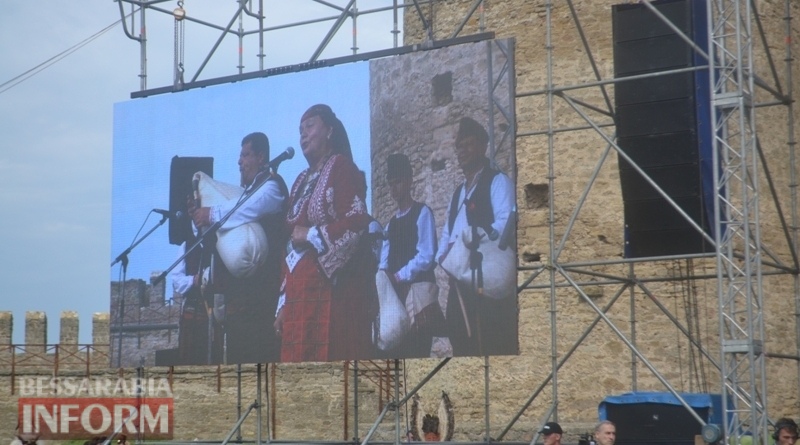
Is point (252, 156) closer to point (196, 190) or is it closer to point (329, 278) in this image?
point (196, 190)

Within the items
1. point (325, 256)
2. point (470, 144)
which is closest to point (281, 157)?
point (325, 256)

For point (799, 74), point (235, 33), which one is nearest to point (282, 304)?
point (235, 33)

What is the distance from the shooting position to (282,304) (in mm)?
11484

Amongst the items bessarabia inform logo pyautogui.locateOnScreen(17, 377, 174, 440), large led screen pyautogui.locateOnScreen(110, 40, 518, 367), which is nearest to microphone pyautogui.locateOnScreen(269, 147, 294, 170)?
large led screen pyautogui.locateOnScreen(110, 40, 518, 367)

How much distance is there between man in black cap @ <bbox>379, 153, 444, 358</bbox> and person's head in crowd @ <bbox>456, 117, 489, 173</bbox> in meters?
0.51

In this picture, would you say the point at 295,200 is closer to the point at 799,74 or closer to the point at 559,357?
the point at 559,357

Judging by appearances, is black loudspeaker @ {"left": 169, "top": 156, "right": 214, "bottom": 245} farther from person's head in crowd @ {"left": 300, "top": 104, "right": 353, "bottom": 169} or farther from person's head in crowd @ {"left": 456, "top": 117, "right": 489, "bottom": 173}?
person's head in crowd @ {"left": 456, "top": 117, "right": 489, "bottom": 173}

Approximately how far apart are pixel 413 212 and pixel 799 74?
530 cm

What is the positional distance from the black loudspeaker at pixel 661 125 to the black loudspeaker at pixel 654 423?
53.6 inches

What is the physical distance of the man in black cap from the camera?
10.7m

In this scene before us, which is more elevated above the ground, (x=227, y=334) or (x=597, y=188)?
(x=597, y=188)

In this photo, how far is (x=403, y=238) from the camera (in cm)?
1096

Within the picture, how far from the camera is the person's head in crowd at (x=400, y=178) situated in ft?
36.2

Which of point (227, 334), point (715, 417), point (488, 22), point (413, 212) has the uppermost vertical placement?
point (488, 22)
